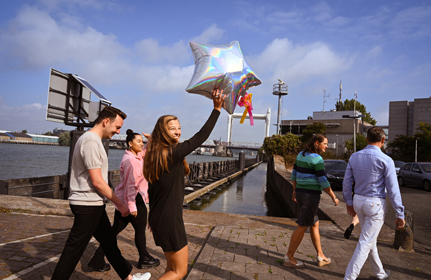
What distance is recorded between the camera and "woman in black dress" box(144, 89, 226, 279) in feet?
7.49

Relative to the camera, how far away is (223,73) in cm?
317

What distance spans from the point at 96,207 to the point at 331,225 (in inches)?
198

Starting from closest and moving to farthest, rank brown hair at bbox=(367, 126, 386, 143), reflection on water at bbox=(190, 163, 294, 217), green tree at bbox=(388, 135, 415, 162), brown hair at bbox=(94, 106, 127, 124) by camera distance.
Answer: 1. brown hair at bbox=(94, 106, 127, 124)
2. brown hair at bbox=(367, 126, 386, 143)
3. reflection on water at bbox=(190, 163, 294, 217)
4. green tree at bbox=(388, 135, 415, 162)

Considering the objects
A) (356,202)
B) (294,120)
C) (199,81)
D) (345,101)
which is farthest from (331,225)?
(345,101)

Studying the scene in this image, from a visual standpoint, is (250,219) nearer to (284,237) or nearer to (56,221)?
(284,237)

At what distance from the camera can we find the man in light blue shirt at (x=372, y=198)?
3.11m

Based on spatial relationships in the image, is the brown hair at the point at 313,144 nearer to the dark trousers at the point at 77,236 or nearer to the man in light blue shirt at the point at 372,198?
the man in light blue shirt at the point at 372,198

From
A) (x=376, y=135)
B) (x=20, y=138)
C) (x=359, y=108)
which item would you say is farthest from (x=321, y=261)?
(x=20, y=138)

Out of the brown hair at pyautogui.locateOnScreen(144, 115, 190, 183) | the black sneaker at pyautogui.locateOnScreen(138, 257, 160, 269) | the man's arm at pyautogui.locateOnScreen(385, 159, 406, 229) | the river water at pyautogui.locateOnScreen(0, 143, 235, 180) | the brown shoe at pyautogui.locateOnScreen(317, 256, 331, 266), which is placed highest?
the brown hair at pyautogui.locateOnScreen(144, 115, 190, 183)

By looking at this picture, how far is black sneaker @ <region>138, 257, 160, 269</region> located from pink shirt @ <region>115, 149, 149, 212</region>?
70cm

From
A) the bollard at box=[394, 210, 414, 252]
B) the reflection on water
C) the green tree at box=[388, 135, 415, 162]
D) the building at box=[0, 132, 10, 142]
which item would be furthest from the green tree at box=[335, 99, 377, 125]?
the building at box=[0, 132, 10, 142]

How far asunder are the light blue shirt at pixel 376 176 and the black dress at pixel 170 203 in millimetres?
1914

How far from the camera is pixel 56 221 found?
5910 mm

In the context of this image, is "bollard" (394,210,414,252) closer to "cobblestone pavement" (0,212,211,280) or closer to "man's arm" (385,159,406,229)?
"man's arm" (385,159,406,229)
